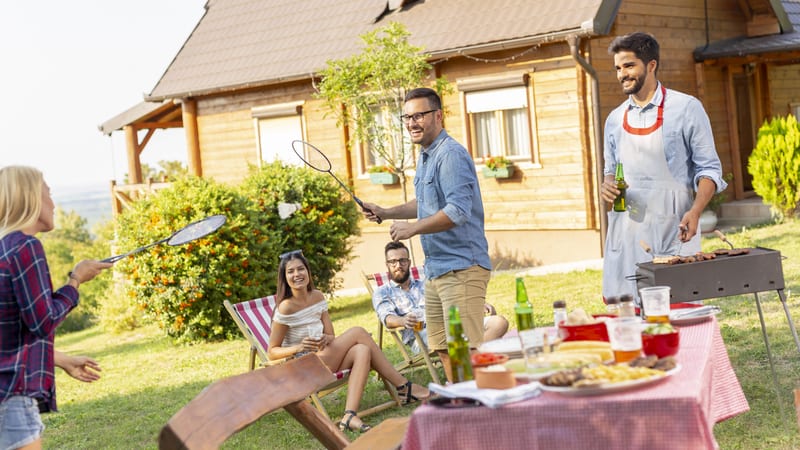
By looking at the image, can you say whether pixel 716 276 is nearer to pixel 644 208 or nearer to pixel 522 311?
pixel 644 208

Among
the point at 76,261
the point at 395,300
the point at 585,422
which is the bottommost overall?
the point at 76,261

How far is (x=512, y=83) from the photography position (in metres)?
15.1

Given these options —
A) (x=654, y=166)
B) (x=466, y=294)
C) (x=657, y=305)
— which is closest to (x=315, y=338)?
(x=466, y=294)

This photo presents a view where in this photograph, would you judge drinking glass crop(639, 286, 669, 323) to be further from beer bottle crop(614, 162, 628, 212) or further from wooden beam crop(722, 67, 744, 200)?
wooden beam crop(722, 67, 744, 200)

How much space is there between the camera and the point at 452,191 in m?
4.90

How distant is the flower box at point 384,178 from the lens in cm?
1681

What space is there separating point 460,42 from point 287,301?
29.4ft

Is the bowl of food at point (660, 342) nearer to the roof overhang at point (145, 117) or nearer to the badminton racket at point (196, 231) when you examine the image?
the badminton racket at point (196, 231)

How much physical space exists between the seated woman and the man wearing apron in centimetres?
232

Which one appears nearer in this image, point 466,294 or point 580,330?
point 580,330

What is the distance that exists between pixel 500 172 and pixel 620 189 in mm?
10319

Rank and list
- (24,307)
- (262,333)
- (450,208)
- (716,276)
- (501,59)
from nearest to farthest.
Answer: (24,307)
(716,276)
(450,208)
(262,333)
(501,59)

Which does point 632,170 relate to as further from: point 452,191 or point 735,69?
point 735,69

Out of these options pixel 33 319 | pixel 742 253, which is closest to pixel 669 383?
pixel 742 253
